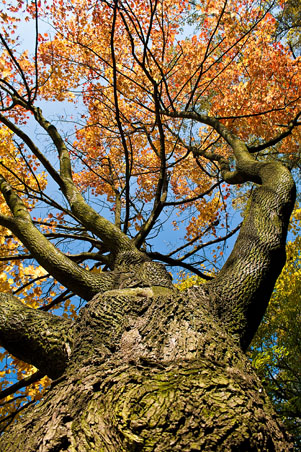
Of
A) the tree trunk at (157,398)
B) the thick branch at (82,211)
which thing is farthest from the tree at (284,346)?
the tree trunk at (157,398)

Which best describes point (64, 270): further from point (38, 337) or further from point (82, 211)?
point (82, 211)

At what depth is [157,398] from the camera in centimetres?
102

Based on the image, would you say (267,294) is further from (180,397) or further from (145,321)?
(180,397)

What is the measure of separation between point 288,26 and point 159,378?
11.7 metres

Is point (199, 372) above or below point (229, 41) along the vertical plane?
below

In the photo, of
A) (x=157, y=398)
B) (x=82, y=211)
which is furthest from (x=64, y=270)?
(x=157, y=398)

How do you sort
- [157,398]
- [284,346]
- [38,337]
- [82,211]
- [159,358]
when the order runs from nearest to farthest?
[157,398]
[159,358]
[38,337]
[82,211]
[284,346]

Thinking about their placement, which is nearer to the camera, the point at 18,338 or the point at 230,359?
the point at 230,359

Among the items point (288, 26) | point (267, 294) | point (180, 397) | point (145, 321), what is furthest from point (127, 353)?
point (288, 26)

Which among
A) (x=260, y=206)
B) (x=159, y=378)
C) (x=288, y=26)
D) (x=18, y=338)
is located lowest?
(x=18, y=338)

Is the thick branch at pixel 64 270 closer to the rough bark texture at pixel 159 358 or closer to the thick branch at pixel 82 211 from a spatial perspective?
the rough bark texture at pixel 159 358

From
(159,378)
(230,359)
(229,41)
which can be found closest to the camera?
(159,378)

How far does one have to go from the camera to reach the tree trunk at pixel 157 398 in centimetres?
92

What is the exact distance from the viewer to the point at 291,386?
21.9ft
